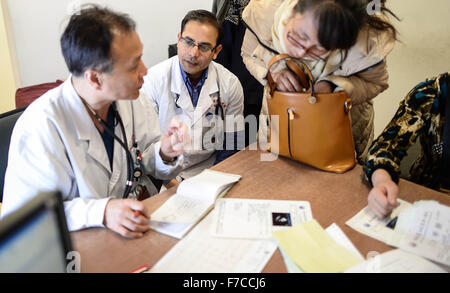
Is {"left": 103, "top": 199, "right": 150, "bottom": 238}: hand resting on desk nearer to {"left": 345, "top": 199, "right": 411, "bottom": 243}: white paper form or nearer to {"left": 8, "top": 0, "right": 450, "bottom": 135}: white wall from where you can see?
{"left": 345, "top": 199, "right": 411, "bottom": 243}: white paper form

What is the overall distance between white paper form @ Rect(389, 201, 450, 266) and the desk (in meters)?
0.06

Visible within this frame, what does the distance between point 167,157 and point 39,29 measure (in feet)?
7.00

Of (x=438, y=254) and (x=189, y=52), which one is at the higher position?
(x=189, y=52)

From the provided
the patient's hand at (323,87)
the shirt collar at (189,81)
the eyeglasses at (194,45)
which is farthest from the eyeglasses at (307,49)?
the shirt collar at (189,81)

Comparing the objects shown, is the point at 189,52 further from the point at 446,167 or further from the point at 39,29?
the point at 39,29

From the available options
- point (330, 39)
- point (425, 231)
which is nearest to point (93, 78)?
point (330, 39)

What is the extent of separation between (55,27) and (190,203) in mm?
2374

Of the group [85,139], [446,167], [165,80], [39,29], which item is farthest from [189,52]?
[39,29]

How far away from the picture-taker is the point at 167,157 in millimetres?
1276

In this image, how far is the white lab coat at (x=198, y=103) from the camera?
1.73 m

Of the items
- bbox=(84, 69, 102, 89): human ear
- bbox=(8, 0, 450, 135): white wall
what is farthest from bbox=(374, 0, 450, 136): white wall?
bbox=(84, 69, 102, 89): human ear
